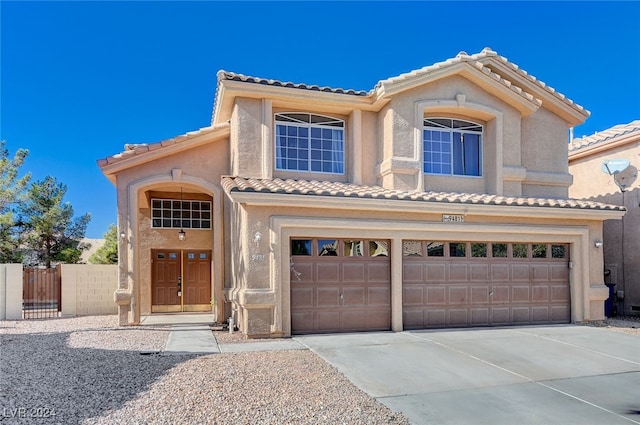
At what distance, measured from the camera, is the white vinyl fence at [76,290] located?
15.4m

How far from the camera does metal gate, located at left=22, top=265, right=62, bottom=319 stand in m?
15.8

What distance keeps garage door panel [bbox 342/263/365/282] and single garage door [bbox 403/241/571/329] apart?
121cm

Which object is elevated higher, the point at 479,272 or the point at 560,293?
the point at 479,272

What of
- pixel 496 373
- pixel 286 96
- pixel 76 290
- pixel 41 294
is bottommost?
pixel 496 373

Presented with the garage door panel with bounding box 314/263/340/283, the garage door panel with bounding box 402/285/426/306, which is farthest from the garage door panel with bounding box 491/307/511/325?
the garage door panel with bounding box 314/263/340/283

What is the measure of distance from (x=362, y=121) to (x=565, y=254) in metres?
7.25

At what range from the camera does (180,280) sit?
58.4 ft

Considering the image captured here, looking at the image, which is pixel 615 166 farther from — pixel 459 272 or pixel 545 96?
pixel 459 272

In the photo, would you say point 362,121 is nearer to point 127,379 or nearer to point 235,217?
point 235,217

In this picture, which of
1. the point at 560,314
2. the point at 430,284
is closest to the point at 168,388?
the point at 430,284

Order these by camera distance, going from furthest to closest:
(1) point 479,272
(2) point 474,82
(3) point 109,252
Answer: (3) point 109,252
(2) point 474,82
(1) point 479,272

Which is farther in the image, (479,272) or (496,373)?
(479,272)

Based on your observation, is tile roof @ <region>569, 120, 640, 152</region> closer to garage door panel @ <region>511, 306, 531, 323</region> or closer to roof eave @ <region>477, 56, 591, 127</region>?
roof eave @ <region>477, 56, 591, 127</region>

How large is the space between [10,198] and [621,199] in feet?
84.4
